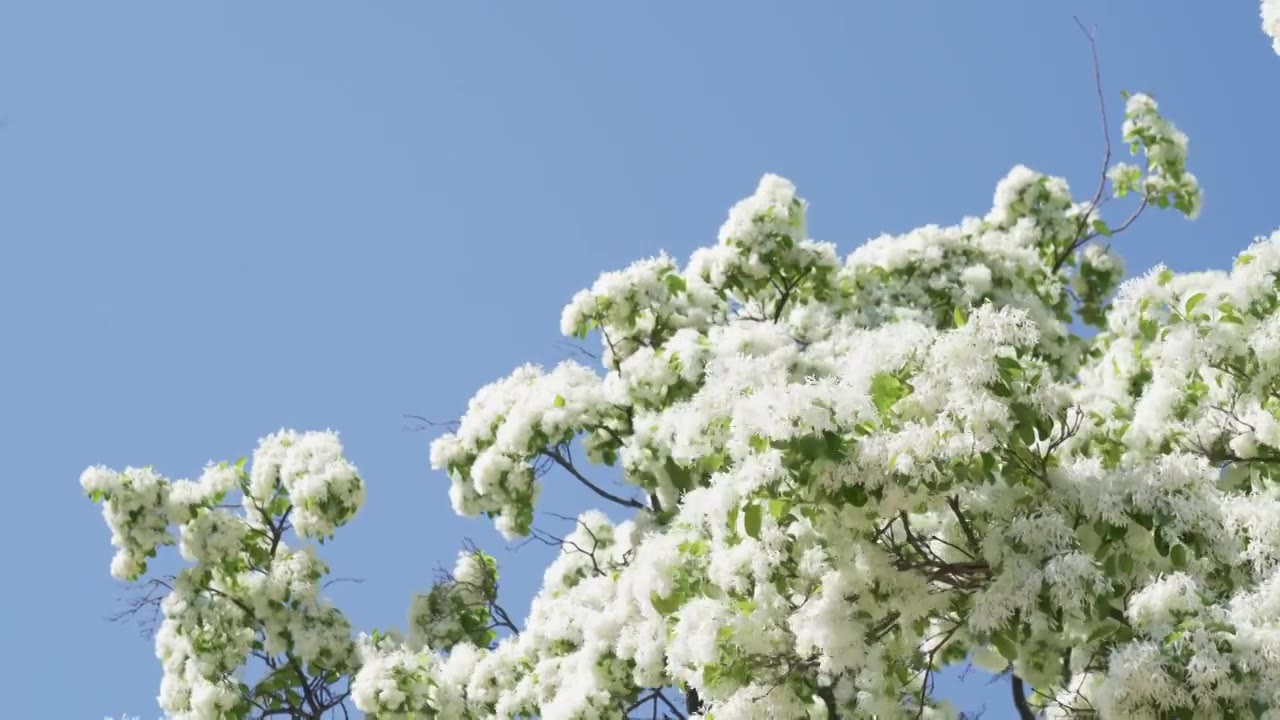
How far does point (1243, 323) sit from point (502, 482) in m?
5.85

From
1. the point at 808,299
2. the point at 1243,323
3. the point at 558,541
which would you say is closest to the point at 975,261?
the point at 808,299

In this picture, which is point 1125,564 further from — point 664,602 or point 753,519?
point 664,602

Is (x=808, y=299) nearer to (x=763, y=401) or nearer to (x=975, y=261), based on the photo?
(x=975, y=261)

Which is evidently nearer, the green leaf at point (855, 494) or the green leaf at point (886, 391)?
the green leaf at point (855, 494)

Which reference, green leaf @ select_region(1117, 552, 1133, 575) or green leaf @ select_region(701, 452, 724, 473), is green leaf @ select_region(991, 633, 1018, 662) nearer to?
green leaf @ select_region(1117, 552, 1133, 575)

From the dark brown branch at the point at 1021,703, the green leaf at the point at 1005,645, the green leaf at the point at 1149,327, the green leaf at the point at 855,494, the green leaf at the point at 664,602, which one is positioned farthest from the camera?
the dark brown branch at the point at 1021,703

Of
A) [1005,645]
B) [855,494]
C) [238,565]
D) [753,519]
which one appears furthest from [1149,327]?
[238,565]

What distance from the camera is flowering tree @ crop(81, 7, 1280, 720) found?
249 inches

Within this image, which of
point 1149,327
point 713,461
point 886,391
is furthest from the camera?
point 1149,327

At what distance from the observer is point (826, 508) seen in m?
6.62

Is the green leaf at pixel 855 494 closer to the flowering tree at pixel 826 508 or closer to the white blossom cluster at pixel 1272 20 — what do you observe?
the flowering tree at pixel 826 508

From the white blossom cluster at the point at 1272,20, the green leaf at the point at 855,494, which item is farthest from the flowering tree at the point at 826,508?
the white blossom cluster at the point at 1272,20

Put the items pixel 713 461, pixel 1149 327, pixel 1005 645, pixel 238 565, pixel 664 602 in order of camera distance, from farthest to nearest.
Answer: pixel 238 565
pixel 1149 327
pixel 664 602
pixel 713 461
pixel 1005 645

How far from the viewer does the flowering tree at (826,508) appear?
6312 millimetres
